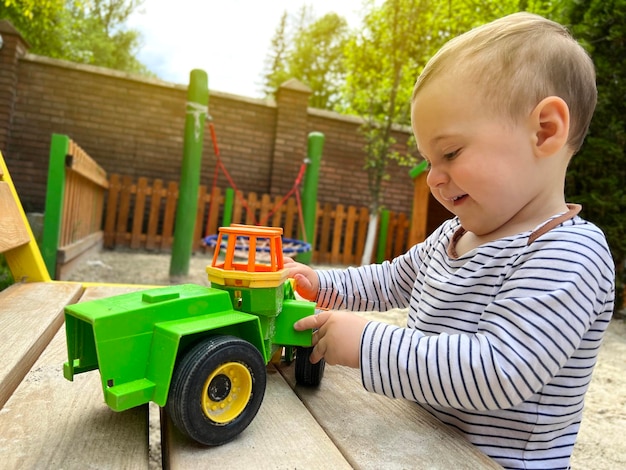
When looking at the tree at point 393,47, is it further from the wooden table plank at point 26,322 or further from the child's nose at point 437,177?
the child's nose at point 437,177

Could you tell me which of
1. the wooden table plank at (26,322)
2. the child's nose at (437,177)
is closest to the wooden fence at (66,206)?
the wooden table plank at (26,322)

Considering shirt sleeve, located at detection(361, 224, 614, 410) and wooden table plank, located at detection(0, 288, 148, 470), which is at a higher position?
shirt sleeve, located at detection(361, 224, 614, 410)

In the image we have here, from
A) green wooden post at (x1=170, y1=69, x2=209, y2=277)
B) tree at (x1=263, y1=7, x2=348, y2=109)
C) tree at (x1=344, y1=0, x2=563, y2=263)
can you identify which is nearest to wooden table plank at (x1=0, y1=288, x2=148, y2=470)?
green wooden post at (x1=170, y1=69, x2=209, y2=277)

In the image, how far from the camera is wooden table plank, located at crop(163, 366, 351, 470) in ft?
2.42

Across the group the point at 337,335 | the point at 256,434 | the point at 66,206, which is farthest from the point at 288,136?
the point at 256,434

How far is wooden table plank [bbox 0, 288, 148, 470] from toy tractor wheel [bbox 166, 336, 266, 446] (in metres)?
0.09

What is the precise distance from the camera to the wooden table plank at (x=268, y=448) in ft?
2.42

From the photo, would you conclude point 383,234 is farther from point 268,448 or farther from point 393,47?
point 268,448

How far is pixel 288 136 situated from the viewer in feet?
31.5

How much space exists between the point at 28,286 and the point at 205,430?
1.38 metres

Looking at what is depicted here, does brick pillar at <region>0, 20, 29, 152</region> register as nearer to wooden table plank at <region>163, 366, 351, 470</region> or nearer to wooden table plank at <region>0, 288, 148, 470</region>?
wooden table plank at <region>0, 288, 148, 470</region>

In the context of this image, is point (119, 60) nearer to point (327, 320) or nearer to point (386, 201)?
point (386, 201)

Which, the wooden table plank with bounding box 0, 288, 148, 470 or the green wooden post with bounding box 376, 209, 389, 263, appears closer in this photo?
the wooden table plank with bounding box 0, 288, 148, 470

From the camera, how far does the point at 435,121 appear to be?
0.96 m
